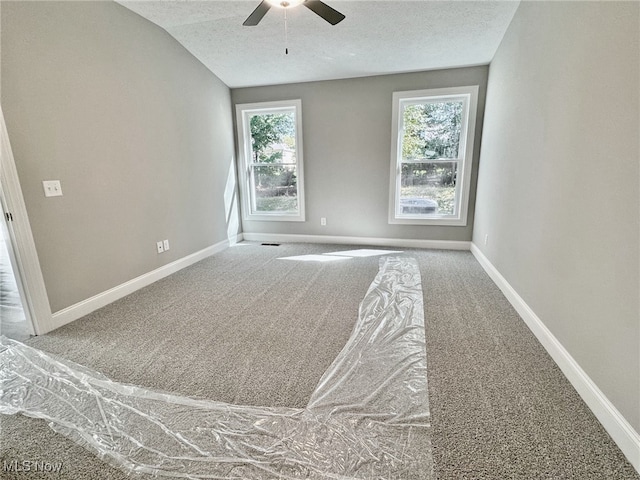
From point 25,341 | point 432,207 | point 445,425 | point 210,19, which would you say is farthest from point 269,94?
point 445,425

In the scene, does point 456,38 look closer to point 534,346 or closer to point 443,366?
point 534,346

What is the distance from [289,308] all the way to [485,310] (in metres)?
1.63

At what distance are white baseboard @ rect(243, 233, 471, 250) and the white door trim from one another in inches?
119

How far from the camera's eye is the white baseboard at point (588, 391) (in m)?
1.15

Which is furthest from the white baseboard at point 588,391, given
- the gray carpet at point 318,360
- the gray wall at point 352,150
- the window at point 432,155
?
the gray wall at point 352,150

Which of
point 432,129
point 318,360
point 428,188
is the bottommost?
point 318,360

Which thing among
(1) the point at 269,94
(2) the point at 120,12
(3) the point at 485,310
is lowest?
(3) the point at 485,310

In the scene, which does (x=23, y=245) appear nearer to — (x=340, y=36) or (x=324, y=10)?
(x=324, y=10)

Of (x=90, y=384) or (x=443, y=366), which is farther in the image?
(x=443, y=366)

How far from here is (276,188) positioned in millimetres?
4828

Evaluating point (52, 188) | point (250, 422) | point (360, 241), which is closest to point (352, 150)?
point (360, 241)

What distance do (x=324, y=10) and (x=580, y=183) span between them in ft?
6.52

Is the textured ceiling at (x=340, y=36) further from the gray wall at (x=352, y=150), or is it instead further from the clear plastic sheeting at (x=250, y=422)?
the clear plastic sheeting at (x=250, y=422)

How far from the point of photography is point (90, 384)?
1605mm
